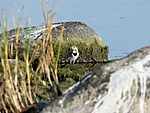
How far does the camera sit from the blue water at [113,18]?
1599 centimetres

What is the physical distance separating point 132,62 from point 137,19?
46.7ft

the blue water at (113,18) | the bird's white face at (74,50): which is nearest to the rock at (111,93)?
the blue water at (113,18)

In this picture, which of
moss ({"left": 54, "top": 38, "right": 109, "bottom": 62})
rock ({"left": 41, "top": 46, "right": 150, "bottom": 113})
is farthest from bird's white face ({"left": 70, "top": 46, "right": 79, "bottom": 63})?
rock ({"left": 41, "top": 46, "right": 150, "bottom": 113})

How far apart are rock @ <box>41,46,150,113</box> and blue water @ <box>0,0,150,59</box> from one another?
28.9 ft

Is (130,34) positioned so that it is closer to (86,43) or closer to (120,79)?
(86,43)

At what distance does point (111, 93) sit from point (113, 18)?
1439 centimetres

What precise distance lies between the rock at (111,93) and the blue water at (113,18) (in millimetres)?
8813

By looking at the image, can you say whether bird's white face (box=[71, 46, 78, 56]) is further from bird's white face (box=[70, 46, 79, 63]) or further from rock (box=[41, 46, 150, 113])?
rock (box=[41, 46, 150, 113])

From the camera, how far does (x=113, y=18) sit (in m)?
19.4

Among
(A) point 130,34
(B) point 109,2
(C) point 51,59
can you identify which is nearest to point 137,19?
(A) point 130,34

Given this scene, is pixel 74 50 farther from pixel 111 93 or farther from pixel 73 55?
pixel 111 93

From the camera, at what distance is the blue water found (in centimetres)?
1599

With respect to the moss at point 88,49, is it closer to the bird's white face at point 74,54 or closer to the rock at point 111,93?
the bird's white face at point 74,54

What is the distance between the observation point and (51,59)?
19.6ft
